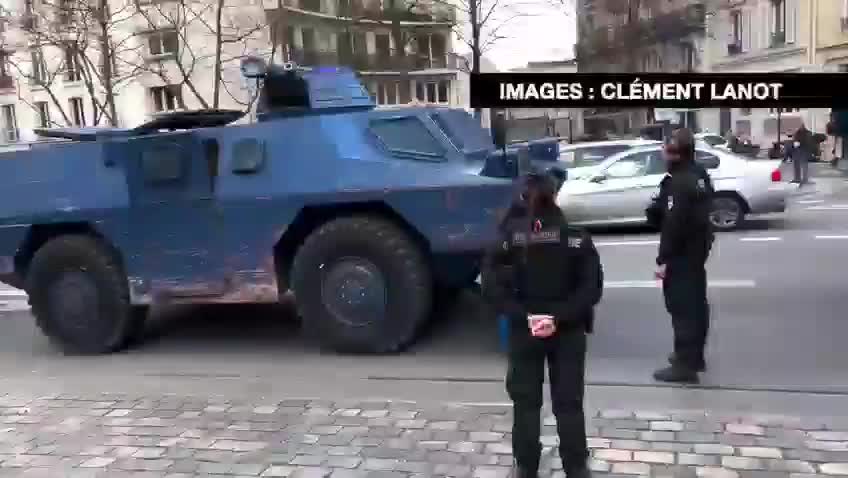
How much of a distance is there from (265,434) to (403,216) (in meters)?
2.06

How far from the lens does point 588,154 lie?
45.6ft

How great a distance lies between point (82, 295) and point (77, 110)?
3904cm

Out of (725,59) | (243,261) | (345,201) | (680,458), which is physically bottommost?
(680,458)

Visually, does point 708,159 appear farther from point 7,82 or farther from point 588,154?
point 7,82

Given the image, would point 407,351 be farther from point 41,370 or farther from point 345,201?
point 41,370

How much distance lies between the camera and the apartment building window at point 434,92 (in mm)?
53719

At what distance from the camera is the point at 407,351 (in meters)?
6.69

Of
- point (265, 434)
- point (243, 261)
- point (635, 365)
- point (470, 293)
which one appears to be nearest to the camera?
point (265, 434)

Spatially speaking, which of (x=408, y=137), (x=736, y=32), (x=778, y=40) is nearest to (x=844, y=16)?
(x=778, y=40)

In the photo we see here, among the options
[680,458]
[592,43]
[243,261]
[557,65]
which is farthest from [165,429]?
[557,65]

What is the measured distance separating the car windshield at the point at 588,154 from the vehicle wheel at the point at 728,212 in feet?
5.53

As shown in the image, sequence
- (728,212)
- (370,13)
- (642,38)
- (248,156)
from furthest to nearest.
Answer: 1. (370,13)
2. (642,38)
3. (728,212)
4. (248,156)

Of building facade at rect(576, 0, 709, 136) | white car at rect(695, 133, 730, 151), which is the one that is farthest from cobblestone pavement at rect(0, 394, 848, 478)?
building facade at rect(576, 0, 709, 136)

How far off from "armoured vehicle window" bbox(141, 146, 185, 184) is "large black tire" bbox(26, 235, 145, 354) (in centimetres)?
86
